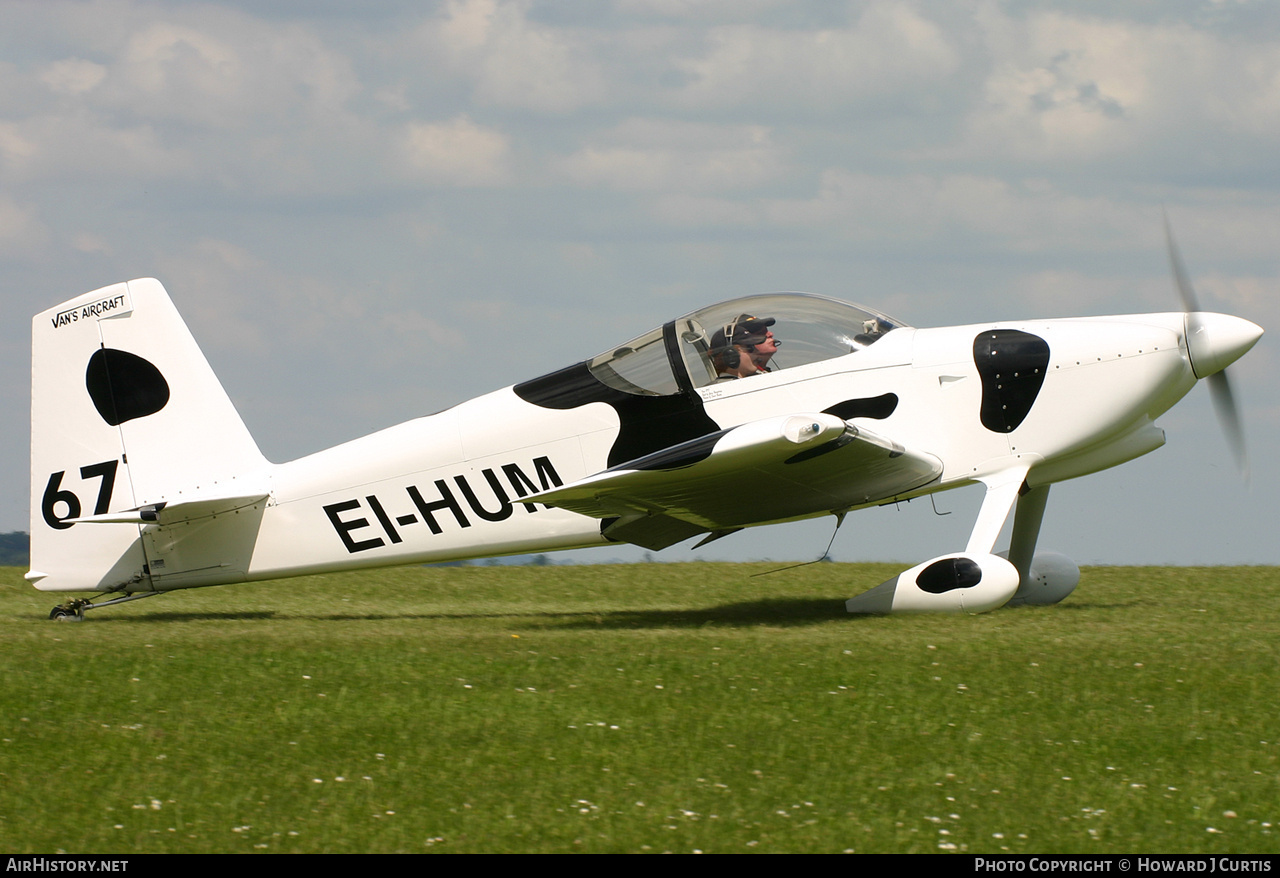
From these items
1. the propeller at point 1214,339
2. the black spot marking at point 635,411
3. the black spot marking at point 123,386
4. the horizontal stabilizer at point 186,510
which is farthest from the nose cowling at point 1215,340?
the black spot marking at point 123,386

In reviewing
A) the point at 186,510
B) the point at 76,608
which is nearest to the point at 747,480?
the point at 186,510

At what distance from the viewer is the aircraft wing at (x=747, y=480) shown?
8.64m

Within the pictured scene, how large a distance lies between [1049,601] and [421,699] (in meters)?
6.61

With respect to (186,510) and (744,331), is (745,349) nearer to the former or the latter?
(744,331)

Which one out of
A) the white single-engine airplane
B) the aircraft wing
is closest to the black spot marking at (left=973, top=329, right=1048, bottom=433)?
the white single-engine airplane

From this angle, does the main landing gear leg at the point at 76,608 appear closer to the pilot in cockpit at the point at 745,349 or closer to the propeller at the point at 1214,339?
the pilot in cockpit at the point at 745,349

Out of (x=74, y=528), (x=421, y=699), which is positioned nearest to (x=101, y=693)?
(x=421, y=699)

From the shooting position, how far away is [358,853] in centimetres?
468

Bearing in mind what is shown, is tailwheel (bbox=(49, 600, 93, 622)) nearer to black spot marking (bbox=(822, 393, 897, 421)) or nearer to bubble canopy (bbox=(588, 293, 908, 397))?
bubble canopy (bbox=(588, 293, 908, 397))
